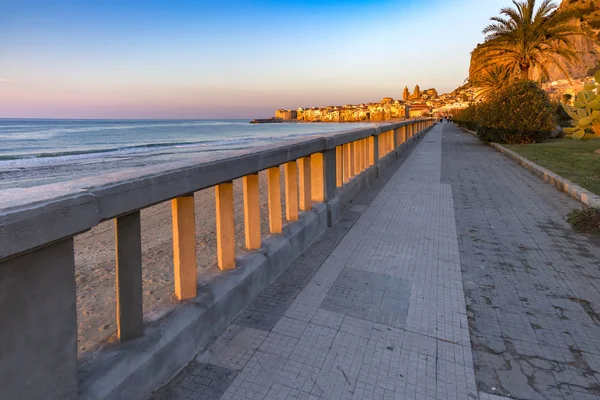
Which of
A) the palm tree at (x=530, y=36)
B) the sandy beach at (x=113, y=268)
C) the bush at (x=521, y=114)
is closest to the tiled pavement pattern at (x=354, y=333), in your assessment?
the sandy beach at (x=113, y=268)

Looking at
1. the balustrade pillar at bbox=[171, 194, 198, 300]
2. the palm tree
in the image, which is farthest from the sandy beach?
the palm tree

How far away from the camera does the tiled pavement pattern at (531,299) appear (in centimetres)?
249

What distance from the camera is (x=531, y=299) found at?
3.51 meters

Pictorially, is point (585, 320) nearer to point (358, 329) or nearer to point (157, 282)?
point (358, 329)

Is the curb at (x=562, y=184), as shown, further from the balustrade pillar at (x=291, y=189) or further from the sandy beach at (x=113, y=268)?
the sandy beach at (x=113, y=268)

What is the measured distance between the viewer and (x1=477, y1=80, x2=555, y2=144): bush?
17594 mm

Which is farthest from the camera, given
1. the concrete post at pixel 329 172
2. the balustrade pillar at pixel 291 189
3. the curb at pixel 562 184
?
the curb at pixel 562 184

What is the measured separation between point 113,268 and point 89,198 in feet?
11.2

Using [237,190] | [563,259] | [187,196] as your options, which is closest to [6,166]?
[237,190]

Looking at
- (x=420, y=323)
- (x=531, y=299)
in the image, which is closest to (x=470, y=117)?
(x=531, y=299)

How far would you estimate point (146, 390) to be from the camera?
221 centimetres

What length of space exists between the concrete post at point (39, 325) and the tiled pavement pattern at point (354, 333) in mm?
779

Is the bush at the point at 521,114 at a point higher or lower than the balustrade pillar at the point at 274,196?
higher

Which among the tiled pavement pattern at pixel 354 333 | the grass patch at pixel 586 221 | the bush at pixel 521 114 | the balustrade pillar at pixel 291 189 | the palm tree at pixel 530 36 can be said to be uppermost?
the palm tree at pixel 530 36
